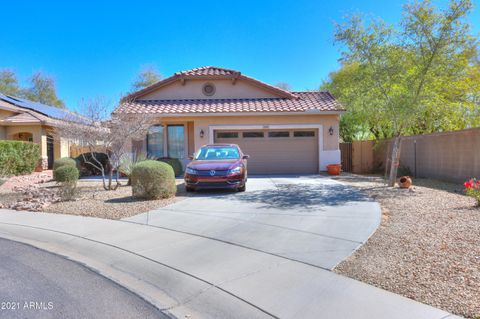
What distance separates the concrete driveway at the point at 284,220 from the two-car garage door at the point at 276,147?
6.49 metres

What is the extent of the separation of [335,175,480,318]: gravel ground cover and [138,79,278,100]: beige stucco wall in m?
12.7

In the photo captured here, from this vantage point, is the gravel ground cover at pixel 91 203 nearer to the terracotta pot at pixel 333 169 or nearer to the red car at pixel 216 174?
the red car at pixel 216 174

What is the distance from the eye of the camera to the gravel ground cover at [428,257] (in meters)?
3.75

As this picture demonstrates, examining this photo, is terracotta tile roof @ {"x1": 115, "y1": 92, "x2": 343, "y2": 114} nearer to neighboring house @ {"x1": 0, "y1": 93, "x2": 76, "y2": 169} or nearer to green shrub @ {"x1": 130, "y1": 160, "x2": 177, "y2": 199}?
neighboring house @ {"x1": 0, "y1": 93, "x2": 76, "y2": 169}

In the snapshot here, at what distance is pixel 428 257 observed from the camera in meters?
4.79

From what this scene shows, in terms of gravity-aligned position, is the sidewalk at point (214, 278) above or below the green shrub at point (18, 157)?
below

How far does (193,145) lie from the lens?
699 inches

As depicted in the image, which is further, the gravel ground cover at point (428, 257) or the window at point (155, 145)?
the window at point (155, 145)

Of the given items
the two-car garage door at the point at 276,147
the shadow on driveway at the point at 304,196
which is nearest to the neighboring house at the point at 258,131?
the two-car garage door at the point at 276,147

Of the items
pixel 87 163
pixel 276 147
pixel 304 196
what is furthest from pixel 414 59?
pixel 87 163

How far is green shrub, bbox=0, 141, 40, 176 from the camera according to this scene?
16.2m

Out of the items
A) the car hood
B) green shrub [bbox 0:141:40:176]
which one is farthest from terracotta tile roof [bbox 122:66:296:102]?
the car hood

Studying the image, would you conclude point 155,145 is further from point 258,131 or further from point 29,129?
point 29,129

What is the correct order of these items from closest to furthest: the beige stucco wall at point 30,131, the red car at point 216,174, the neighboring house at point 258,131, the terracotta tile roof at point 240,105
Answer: the red car at point 216,174 → the terracotta tile roof at point 240,105 → the neighboring house at point 258,131 → the beige stucco wall at point 30,131
